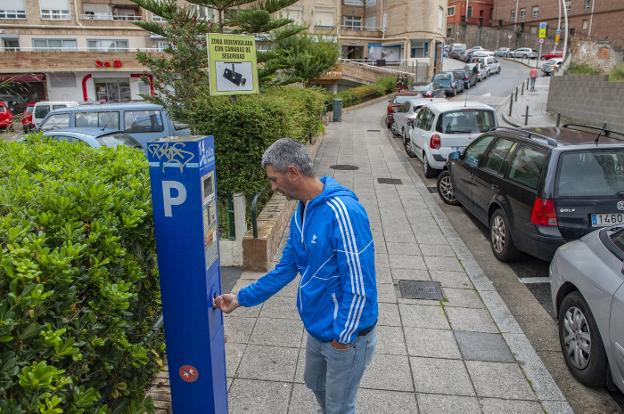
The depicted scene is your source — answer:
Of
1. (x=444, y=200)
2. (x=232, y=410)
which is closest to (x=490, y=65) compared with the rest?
(x=444, y=200)

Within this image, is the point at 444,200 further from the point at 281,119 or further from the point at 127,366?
the point at 127,366

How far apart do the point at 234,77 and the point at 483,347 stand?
14.9ft

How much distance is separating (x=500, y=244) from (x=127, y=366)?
214 inches

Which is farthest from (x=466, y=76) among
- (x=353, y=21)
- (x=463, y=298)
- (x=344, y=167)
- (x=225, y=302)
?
(x=225, y=302)

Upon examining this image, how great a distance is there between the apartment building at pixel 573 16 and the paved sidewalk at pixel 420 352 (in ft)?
214

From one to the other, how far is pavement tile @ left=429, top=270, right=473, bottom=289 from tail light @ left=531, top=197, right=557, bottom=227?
3.50ft

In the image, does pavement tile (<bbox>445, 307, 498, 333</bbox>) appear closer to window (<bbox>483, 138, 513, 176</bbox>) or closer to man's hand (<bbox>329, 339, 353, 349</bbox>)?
window (<bbox>483, 138, 513, 176</bbox>)

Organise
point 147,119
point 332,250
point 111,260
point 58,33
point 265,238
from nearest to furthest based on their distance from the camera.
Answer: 1. point 111,260
2. point 332,250
3. point 265,238
4. point 147,119
5. point 58,33

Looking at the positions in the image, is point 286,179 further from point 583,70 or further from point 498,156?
point 583,70

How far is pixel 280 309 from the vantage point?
5.17m

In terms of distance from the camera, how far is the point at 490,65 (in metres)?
46.4

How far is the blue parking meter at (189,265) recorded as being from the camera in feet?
8.25

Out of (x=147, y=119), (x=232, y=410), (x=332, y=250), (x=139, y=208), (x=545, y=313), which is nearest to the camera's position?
(x=332, y=250)

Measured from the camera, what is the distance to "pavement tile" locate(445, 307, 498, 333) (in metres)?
4.90
